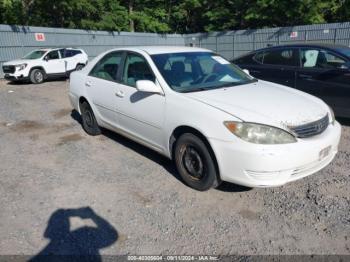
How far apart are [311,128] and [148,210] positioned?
6.33ft

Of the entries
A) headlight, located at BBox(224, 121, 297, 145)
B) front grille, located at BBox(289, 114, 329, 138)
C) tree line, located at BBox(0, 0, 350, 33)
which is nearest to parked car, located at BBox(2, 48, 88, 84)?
tree line, located at BBox(0, 0, 350, 33)

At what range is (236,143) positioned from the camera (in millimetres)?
3213

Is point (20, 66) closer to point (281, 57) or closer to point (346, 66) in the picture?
point (281, 57)

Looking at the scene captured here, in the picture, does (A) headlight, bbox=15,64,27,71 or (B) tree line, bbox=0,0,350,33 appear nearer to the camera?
(A) headlight, bbox=15,64,27,71

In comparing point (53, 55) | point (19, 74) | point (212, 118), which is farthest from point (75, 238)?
point (53, 55)

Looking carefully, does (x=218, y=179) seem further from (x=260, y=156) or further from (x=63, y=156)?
(x=63, y=156)

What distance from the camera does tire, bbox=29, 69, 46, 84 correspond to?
1405cm

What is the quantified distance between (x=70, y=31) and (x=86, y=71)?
15.5 metres

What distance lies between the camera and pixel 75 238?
120 inches

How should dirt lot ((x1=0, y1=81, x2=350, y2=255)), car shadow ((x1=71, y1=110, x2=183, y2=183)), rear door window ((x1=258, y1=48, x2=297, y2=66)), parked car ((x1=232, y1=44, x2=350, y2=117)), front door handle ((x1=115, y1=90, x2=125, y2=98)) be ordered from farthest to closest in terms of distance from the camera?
rear door window ((x1=258, y1=48, x2=297, y2=66)) → parked car ((x1=232, y1=44, x2=350, y2=117)) → front door handle ((x1=115, y1=90, x2=125, y2=98)) → car shadow ((x1=71, y1=110, x2=183, y2=183)) → dirt lot ((x1=0, y1=81, x2=350, y2=255))

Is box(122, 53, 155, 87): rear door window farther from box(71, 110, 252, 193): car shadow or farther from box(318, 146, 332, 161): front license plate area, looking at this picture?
box(318, 146, 332, 161): front license plate area

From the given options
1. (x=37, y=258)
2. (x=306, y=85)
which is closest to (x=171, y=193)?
(x=37, y=258)

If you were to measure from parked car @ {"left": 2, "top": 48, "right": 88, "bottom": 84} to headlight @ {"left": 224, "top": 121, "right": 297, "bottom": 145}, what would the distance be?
508 inches

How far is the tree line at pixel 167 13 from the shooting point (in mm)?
24422
